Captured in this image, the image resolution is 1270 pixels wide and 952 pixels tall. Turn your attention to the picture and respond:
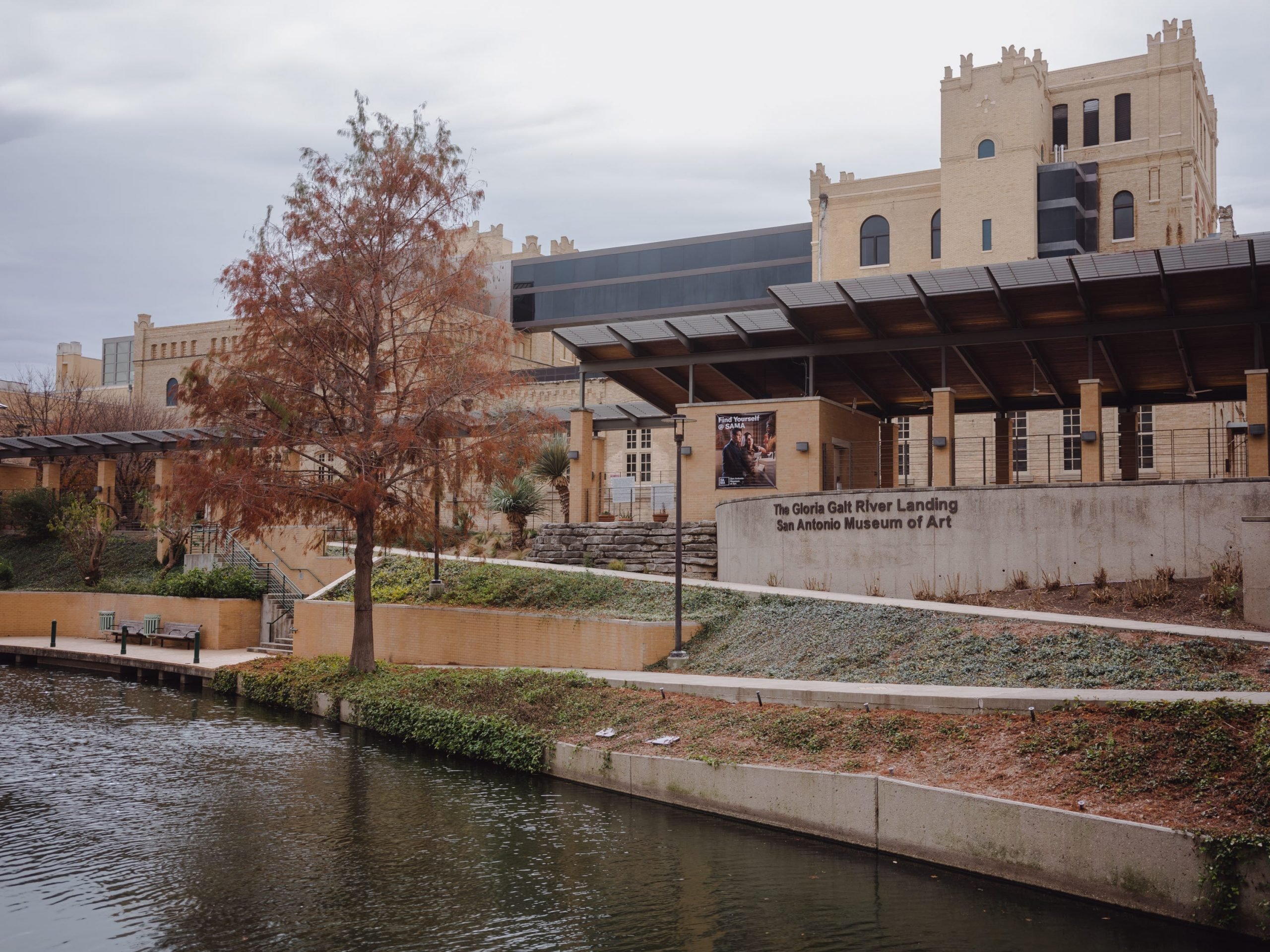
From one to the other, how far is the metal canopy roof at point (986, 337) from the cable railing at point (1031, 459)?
1618mm

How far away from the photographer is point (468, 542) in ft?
108

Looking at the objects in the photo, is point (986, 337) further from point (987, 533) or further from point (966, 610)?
point (966, 610)

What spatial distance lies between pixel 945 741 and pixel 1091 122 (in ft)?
145

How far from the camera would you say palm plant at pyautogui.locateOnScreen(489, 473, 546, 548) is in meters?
31.8

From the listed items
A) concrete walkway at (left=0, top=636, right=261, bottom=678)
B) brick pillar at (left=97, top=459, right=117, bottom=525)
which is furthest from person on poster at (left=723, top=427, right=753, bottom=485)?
brick pillar at (left=97, top=459, right=117, bottom=525)

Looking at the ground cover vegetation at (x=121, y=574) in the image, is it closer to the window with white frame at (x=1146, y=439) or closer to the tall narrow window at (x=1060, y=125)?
the window with white frame at (x=1146, y=439)

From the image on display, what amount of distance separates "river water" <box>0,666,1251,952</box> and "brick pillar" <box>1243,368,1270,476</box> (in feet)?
52.9

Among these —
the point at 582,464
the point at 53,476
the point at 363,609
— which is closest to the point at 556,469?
the point at 582,464

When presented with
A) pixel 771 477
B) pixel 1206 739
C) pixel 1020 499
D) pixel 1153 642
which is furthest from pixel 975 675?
pixel 771 477

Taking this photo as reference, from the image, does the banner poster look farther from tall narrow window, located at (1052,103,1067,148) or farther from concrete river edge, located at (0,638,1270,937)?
tall narrow window, located at (1052,103,1067,148)


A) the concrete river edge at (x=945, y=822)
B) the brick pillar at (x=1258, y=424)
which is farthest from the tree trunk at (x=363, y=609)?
the brick pillar at (x=1258, y=424)

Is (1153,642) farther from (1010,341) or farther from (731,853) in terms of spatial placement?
(1010,341)

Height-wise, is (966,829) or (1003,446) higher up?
(1003,446)

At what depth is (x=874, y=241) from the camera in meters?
50.6
